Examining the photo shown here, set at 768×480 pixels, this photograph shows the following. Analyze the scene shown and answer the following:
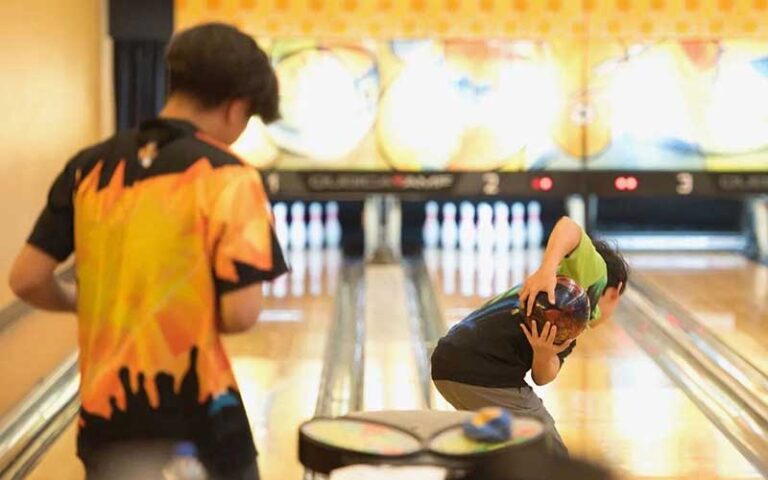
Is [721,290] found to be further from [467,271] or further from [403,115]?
[403,115]

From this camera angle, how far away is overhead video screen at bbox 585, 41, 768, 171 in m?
7.90

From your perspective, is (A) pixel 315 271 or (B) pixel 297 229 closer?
(A) pixel 315 271

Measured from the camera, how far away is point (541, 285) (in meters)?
2.73

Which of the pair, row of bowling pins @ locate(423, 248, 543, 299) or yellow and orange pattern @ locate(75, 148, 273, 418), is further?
row of bowling pins @ locate(423, 248, 543, 299)

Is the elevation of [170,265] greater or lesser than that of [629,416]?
greater

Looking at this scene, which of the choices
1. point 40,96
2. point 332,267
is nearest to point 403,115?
point 332,267

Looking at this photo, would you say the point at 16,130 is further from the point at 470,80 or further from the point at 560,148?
the point at 560,148

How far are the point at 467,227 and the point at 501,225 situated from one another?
262mm

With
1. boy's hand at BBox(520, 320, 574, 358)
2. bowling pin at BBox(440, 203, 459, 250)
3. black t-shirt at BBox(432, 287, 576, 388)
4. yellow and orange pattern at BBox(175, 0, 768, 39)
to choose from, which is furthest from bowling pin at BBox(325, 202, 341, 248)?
boy's hand at BBox(520, 320, 574, 358)

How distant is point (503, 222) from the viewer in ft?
29.0

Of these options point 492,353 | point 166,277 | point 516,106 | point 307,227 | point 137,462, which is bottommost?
point 307,227

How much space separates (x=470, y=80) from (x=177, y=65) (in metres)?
6.17

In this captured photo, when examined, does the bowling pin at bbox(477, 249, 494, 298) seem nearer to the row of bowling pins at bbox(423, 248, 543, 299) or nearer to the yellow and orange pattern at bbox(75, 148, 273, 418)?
the row of bowling pins at bbox(423, 248, 543, 299)

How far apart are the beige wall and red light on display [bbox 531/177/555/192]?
2996 mm
